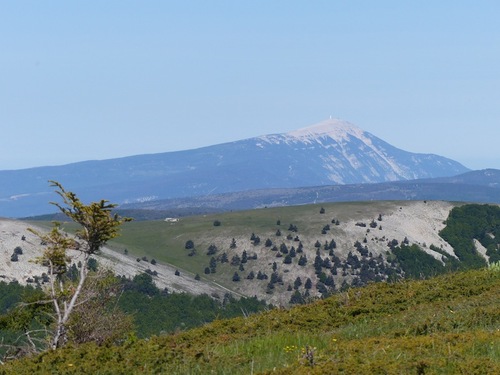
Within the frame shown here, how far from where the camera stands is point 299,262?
7461 inches

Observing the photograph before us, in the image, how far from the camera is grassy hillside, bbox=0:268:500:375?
13898mm

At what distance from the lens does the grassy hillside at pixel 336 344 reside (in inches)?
547

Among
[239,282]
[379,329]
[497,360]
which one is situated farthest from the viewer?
[239,282]

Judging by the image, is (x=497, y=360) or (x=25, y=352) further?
(x=25, y=352)

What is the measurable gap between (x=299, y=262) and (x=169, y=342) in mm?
169140

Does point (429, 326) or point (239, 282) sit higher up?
point (429, 326)

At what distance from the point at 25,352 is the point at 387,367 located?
16533 millimetres

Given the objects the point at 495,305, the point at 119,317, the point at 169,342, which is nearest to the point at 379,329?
the point at 495,305

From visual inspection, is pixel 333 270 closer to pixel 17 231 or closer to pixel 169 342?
pixel 17 231

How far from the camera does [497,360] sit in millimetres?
14008

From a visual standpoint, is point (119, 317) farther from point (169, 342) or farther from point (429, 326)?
point (429, 326)

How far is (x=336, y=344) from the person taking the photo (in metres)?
17.1

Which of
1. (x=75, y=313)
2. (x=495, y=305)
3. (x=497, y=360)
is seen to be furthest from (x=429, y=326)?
(x=75, y=313)

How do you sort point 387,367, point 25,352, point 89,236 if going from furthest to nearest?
point 89,236 < point 25,352 < point 387,367
